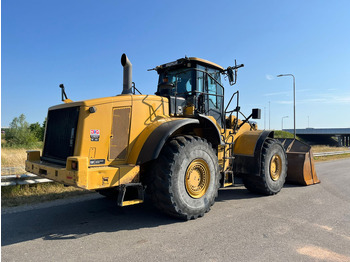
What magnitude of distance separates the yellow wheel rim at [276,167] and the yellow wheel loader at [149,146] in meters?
0.81

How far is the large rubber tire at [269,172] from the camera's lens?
6406mm

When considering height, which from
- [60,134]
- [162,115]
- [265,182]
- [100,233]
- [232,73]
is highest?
[232,73]

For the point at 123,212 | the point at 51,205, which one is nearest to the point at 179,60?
the point at 123,212

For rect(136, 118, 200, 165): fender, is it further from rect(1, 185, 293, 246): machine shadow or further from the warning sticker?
rect(1, 185, 293, 246): machine shadow

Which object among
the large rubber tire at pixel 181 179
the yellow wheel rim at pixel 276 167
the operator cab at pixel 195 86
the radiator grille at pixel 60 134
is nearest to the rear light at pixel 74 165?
the radiator grille at pixel 60 134

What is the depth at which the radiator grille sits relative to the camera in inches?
168

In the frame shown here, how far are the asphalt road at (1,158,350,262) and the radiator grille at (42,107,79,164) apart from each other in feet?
3.78

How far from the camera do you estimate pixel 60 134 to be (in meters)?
4.59

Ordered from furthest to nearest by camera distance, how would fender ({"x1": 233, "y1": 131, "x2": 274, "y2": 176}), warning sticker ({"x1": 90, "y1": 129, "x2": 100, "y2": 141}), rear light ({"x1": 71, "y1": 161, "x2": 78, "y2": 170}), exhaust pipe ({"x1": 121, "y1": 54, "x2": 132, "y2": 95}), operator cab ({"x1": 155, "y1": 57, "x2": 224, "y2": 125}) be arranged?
fender ({"x1": 233, "y1": 131, "x2": 274, "y2": 176}), operator cab ({"x1": 155, "y1": 57, "x2": 224, "y2": 125}), exhaust pipe ({"x1": 121, "y1": 54, "x2": 132, "y2": 95}), warning sticker ({"x1": 90, "y1": 129, "x2": 100, "y2": 141}), rear light ({"x1": 71, "y1": 161, "x2": 78, "y2": 170})

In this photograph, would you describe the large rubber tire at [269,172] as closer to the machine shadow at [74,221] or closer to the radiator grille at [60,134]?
the machine shadow at [74,221]

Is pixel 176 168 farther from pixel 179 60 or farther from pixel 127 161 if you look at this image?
pixel 179 60

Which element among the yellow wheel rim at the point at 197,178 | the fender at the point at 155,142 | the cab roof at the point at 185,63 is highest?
the cab roof at the point at 185,63

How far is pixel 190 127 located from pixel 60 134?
2461 mm

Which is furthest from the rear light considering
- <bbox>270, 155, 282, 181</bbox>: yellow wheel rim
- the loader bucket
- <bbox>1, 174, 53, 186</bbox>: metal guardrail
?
the loader bucket
